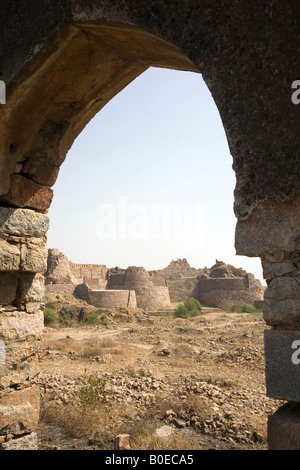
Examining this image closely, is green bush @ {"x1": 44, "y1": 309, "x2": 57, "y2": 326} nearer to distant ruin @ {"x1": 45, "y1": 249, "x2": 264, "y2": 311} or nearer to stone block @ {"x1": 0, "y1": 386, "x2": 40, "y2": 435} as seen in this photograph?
distant ruin @ {"x1": 45, "y1": 249, "x2": 264, "y2": 311}

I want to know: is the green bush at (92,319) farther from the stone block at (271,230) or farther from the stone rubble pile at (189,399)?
the stone block at (271,230)

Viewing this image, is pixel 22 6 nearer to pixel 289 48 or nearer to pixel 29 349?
pixel 289 48

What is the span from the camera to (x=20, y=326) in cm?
366

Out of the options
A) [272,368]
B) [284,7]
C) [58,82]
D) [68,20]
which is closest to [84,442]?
[272,368]

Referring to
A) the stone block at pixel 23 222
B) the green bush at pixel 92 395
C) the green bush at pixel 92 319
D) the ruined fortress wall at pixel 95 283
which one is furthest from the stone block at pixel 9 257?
the ruined fortress wall at pixel 95 283

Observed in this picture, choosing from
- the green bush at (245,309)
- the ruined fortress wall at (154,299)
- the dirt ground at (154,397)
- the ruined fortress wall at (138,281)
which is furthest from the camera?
the ruined fortress wall at (138,281)

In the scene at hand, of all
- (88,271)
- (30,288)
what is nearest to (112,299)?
(88,271)

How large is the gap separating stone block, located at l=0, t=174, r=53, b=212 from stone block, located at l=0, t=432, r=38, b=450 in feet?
6.87

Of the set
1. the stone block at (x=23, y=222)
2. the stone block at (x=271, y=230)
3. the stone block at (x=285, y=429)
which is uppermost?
the stone block at (x=23, y=222)

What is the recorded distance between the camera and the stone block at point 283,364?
1907mm

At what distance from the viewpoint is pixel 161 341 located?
37.3 feet

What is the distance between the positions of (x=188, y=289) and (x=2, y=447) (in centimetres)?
2904

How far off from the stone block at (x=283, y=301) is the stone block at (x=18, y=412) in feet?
8.29

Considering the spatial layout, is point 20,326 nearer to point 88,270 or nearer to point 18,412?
point 18,412
